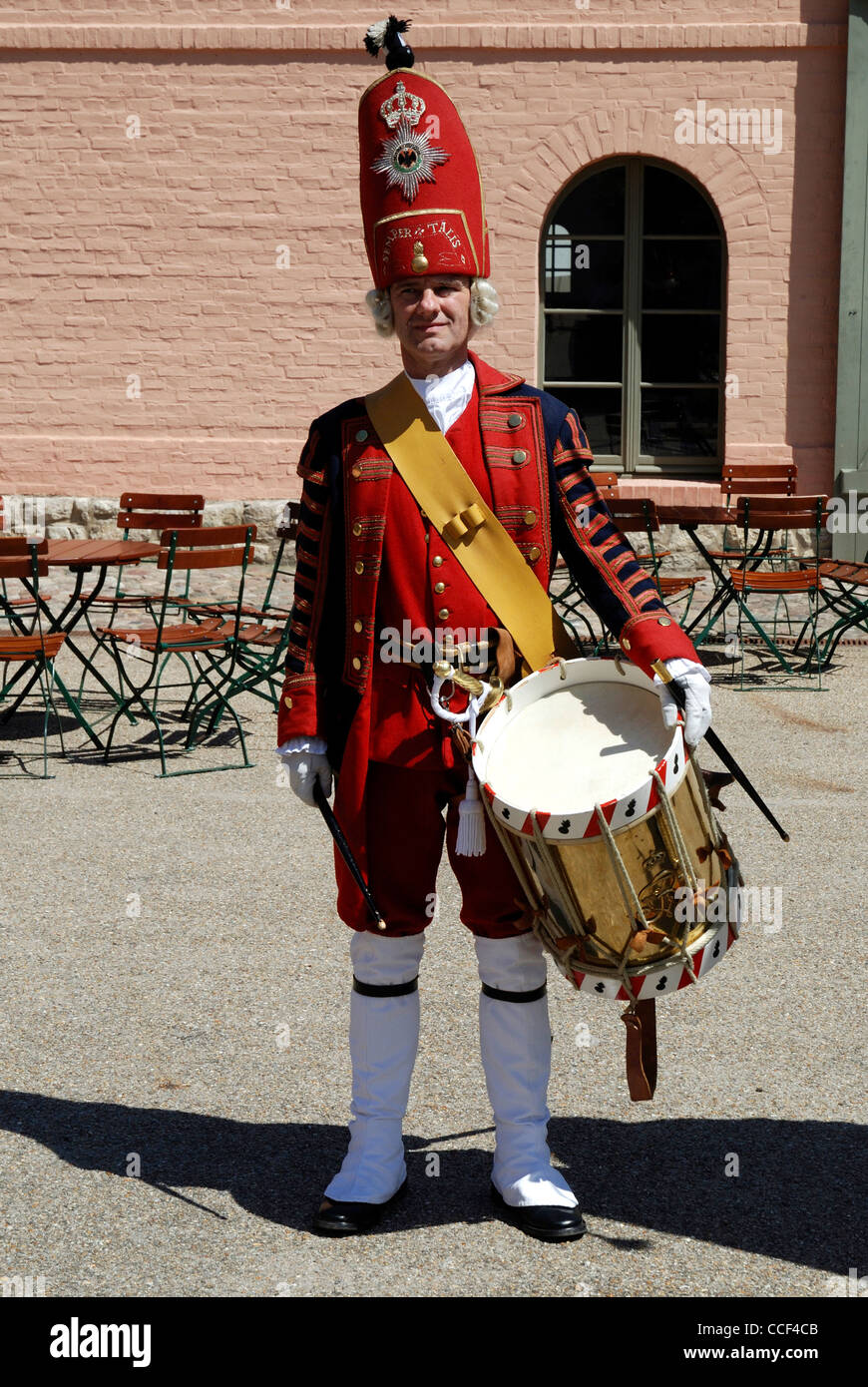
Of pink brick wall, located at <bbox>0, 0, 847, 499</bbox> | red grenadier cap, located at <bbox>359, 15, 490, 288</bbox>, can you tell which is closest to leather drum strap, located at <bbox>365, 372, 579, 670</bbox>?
red grenadier cap, located at <bbox>359, 15, 490, 288</bbox>

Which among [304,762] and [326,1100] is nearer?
[304,762]

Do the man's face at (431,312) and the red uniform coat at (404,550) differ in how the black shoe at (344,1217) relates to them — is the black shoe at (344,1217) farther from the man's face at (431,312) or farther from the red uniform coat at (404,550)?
the man's face at (431,312)

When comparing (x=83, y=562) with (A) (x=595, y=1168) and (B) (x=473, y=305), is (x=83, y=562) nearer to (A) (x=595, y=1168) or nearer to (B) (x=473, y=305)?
(B) (x=473, y=305)

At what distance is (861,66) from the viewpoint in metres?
11.0

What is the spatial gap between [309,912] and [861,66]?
8.65 meters

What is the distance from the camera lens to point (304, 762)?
3041 mm

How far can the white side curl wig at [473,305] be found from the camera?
302 cm

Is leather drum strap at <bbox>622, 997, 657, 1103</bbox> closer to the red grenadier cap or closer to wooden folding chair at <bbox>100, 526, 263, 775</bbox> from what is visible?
the red grenadier cap

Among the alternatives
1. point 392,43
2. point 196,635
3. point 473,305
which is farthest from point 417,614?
point 196,635

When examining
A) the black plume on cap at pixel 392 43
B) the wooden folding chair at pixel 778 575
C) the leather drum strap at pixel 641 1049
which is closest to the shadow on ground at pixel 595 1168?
the leather drum strap at pixel 641 1049

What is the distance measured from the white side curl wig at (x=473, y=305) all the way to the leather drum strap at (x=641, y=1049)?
52.5 inches

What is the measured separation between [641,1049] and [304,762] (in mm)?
832

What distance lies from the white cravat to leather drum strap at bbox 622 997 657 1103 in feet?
3.80

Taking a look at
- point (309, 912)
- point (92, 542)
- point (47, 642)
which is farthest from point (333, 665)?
point (92, 542)
